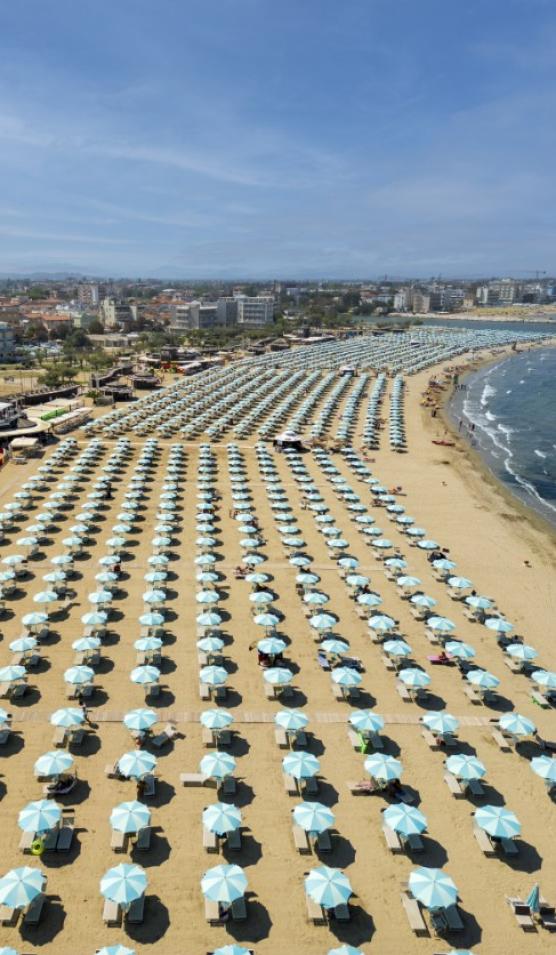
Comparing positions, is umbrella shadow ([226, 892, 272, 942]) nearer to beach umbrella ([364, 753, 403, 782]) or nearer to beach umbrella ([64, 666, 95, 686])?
beach umbrella ([364, 753, 403, 782])

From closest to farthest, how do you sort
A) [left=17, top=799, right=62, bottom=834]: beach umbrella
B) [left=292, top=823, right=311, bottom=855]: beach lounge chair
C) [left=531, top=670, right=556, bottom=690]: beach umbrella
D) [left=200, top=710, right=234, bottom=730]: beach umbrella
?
1. [left=17, top=799, right=62, bottom=834]: beach umbrella
2. [left=292, top=823, right=311, bottom=855]: beach lounge chair
3. [left=200, top=710, right=234, bottom=730]: beach umbrella
4. [left=531, top=670, right=556, bottom=690]: beach umbrella

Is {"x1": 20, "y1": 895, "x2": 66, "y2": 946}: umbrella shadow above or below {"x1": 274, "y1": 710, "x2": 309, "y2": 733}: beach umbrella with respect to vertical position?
below

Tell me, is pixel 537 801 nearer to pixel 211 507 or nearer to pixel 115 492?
pixel 211 507

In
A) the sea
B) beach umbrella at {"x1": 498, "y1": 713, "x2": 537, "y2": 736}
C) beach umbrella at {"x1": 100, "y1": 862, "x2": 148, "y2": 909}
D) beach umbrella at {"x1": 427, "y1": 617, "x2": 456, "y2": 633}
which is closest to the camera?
beach umbrella at {"x1": 100, "y1": 862, "x2": 148, "y2": 909}

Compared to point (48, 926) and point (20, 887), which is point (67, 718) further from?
point (48, 926)

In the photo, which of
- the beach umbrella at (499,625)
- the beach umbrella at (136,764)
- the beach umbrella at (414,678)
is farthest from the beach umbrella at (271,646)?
the beach umbrella at (499,625)

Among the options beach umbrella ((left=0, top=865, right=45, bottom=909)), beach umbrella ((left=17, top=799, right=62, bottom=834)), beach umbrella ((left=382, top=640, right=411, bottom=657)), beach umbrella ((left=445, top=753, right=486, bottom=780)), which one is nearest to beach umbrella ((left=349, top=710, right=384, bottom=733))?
beach umbrella ((left=445, top=753, right=486, bottom=780))

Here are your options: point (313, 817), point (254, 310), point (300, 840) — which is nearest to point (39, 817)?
point (300, 840)

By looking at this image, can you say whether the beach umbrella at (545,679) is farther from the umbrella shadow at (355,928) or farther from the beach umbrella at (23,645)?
the beach umbrella at (23,645)
